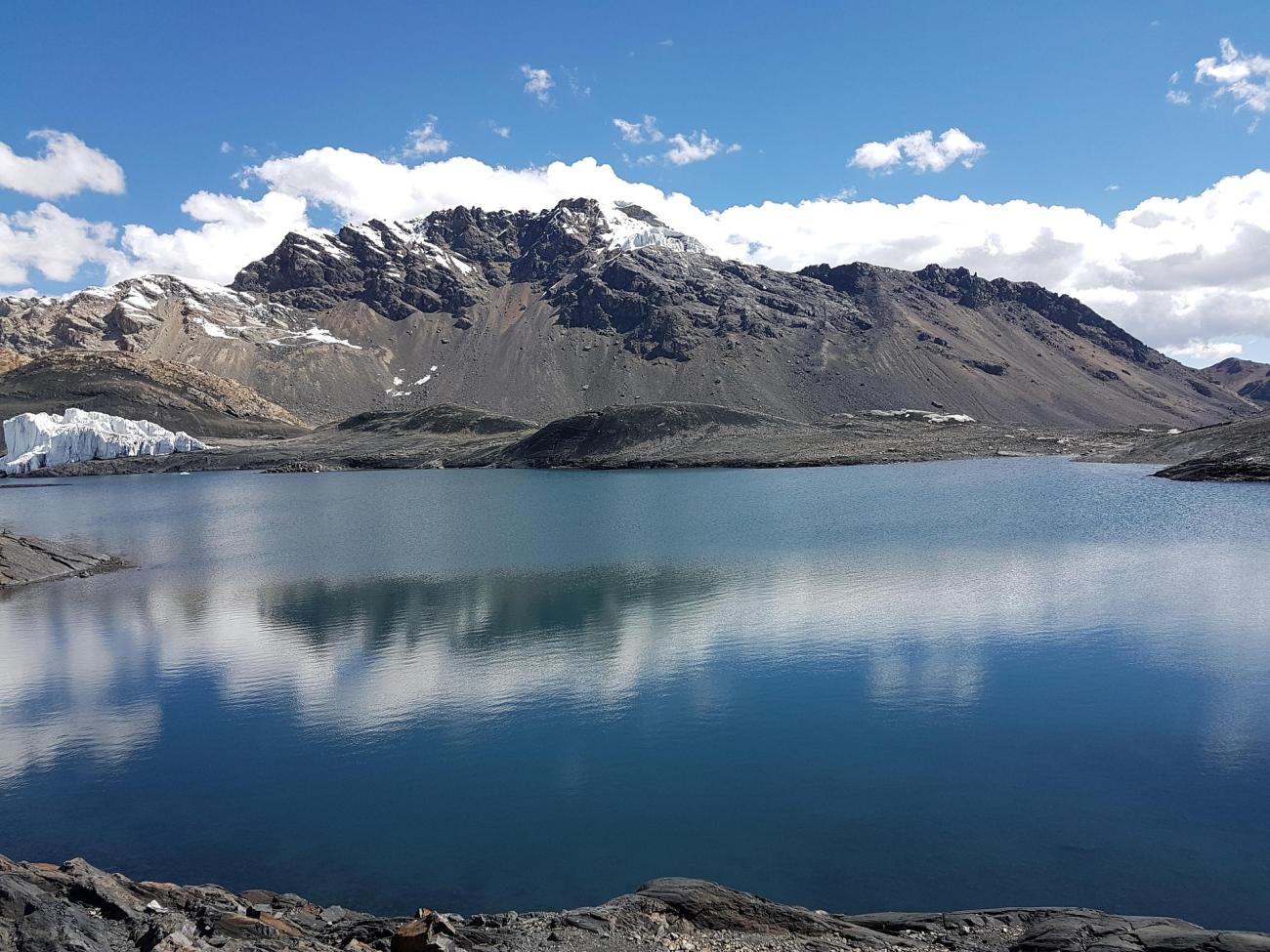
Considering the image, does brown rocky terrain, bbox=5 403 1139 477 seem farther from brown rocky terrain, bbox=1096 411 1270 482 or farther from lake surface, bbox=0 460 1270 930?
lake surface, bbox=0 460 1270 930

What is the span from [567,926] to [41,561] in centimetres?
6586

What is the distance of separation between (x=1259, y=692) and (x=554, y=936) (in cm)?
2775

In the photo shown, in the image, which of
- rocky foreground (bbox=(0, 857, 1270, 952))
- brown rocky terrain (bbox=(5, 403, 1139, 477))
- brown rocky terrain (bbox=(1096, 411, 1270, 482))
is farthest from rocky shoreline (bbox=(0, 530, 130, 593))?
brown rocky terrain (bbox=(1096, 411, 1270, 482))

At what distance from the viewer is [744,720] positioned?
27453 millimetres

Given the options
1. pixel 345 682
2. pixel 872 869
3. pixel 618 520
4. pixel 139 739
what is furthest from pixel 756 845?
pixel 618 520

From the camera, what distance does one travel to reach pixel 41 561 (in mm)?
61812

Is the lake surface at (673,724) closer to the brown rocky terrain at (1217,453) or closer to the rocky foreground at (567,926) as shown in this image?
the rocky foreground at (567,926)

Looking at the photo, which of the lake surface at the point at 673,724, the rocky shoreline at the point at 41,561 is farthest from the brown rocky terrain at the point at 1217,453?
the rocky shoreline at the point at 41,561

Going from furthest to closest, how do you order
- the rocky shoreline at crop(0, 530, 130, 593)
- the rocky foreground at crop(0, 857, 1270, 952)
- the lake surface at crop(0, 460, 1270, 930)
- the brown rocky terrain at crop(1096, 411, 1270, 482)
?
1. the brown rocky terrain at crop(1096, 411, 1270, 482)
2. the rocky shoreline at crop(0, 530, 130, 593)
3. the lake surface at crop(0, 460, 1270, 930)
4. the rocky foreground at crop(0, 857, 1270, 952)

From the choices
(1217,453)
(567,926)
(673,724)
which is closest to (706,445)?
(1217,453)

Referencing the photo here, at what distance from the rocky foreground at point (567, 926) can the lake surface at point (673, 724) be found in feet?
6.52

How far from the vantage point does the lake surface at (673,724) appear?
18.8 m

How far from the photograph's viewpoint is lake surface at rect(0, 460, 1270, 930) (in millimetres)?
18766

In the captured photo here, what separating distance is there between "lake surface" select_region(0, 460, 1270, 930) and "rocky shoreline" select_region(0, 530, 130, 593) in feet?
10.2
